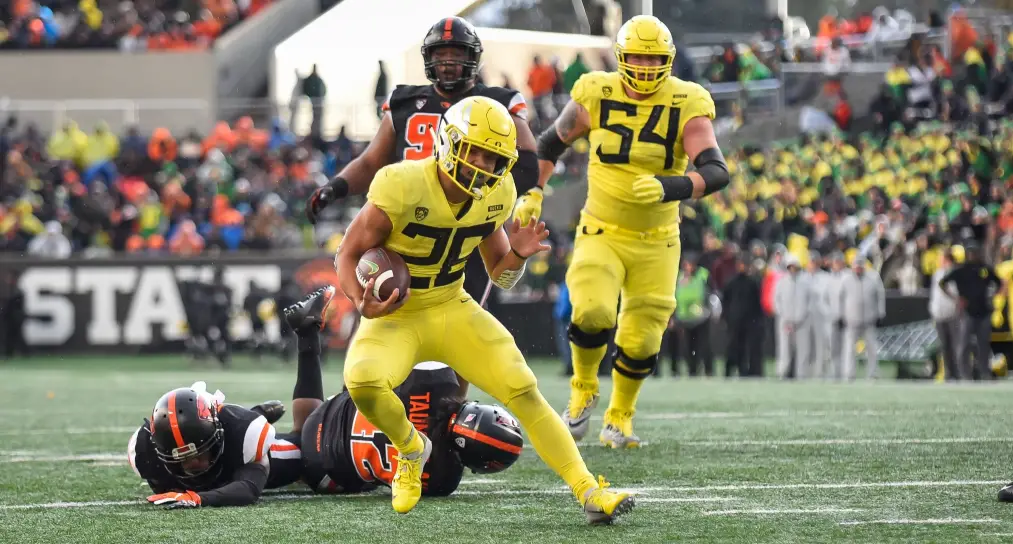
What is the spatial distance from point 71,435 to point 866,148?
13731 mm

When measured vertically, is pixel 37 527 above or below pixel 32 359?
above

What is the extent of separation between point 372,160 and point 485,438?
2036mm

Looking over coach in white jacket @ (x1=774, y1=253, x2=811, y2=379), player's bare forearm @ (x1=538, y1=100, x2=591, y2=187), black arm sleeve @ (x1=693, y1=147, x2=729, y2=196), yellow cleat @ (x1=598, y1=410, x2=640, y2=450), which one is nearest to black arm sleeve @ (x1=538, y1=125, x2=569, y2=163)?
player's bare forearm @ (x1=538, y1=100, x2=591, y2=187)

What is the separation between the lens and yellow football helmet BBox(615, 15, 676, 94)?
7.55 metres

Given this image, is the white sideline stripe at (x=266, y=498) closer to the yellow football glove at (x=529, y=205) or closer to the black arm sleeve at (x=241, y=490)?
the black arm sleeve at (x=241, y=490)

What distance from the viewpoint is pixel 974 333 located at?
15508mm

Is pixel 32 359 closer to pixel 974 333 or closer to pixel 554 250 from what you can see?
pixel 554 250

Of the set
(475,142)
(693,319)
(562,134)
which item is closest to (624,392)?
(562,134)

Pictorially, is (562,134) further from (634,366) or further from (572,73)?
(572,73)

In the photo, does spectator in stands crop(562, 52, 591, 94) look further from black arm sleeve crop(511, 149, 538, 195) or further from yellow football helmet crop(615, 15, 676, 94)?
black arm sleeve crop(511, 149, 538, 195)

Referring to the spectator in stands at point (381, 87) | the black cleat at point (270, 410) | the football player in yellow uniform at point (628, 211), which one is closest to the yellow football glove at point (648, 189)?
the football player in yellow uniform at point (628, 211)

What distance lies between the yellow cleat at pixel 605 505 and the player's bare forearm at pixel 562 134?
2.91m

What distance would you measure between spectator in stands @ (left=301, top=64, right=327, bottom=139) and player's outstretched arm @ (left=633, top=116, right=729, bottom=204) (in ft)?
52.7

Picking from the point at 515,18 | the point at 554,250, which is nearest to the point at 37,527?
the point at 554,250
